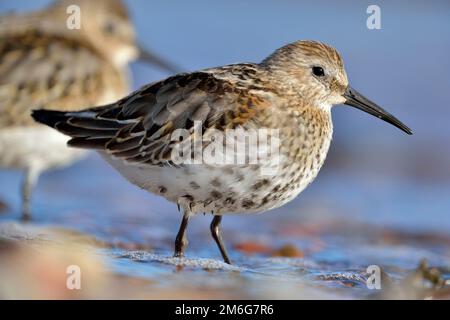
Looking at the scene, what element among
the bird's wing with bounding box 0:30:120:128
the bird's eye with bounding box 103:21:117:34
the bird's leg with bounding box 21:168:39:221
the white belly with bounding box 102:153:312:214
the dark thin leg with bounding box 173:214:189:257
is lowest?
the dark thin leg with bounding box 173:214:189:257

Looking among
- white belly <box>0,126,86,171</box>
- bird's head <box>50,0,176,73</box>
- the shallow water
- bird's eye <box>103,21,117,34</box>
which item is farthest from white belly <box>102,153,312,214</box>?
bird's eye <box>103,21,117,34</box>

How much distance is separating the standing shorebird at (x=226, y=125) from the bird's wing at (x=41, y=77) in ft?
6.28

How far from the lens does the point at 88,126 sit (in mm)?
5832

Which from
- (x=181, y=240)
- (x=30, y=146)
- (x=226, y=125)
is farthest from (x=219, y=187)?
(x=30, y=146)

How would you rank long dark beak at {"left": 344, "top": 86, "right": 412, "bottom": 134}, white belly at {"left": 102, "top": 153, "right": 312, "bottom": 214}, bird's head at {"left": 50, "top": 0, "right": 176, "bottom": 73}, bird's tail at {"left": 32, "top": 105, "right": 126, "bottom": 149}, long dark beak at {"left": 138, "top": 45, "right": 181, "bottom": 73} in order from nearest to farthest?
white belly at {"left": 102, "top": 153, "right": 312, "bottom": 214} → bird's tail at {"left": 32, "top": 105, "right": 126, "bottom": 149} → long dark beak at {"left": 344, "top": 86, "right": 412, "bottom": 134} → bird's head at {"left": 50, "top": 0, "right": 176, "bottom": 73} → long dark beak at {"left": 138, "top": 45, "right": 181, "bottom": 73}

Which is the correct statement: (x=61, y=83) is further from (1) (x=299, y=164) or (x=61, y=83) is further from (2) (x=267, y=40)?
(2) (x=267, y=40)

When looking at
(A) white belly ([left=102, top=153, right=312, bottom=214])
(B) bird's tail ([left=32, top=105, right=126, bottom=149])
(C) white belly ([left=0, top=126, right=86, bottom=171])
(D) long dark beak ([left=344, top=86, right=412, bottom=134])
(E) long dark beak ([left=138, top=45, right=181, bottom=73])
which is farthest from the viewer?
(E) long dark beak ([left=138, top=45, right=181, bottom=73])

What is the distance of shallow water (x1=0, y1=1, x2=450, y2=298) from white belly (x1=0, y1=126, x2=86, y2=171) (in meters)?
0.47

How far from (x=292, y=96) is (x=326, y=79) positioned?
0.95 feet

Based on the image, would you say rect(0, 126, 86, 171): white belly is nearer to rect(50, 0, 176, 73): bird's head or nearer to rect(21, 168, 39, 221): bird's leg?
rect(21, 168, 39, 221): bird's leg

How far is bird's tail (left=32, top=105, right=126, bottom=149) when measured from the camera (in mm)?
5738

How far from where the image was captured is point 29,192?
316 inches

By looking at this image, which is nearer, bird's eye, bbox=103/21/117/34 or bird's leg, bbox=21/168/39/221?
bird's leg, bbox=21/168/39/221

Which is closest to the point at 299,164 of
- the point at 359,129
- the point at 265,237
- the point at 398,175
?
the point at 265,237
